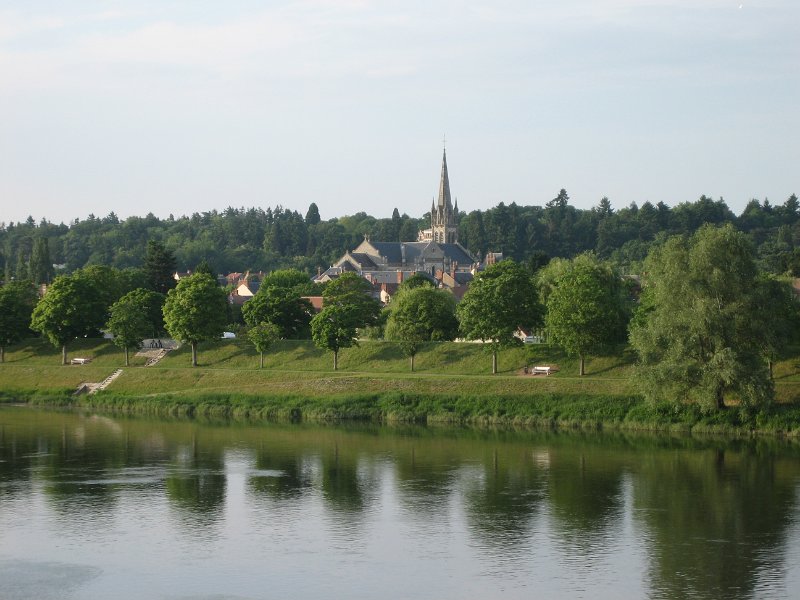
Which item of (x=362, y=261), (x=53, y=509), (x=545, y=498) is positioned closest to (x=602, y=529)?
(x=545, y=498)

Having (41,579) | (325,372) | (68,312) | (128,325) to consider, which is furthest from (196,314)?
(41,579)

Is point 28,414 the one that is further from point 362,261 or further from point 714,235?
point 362,261

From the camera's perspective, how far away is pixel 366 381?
75.2 metres

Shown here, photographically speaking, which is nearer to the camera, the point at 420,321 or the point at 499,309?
the point at 499,309

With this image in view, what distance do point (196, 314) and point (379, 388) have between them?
20260 mm

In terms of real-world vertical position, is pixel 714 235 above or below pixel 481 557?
above

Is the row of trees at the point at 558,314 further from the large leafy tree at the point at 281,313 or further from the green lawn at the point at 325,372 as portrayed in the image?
the green lawn at the point at 325,372

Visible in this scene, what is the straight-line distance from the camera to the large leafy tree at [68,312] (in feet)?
304

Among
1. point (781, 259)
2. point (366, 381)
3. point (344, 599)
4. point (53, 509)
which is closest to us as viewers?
point (344, 599)

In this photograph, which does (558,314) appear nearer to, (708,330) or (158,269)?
(708,330)

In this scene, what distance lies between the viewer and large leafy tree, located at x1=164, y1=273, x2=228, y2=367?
8850 cm

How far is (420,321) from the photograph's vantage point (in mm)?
84188

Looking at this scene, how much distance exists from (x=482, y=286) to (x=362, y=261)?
113 metres

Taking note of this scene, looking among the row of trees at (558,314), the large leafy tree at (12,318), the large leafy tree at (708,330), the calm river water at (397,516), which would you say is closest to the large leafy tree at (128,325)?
the row of trees at (558,314)
